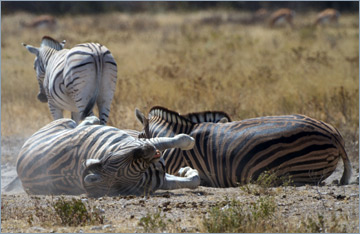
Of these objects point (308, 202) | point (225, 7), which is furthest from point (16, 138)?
point (225, 7)

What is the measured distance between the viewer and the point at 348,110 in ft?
35.2

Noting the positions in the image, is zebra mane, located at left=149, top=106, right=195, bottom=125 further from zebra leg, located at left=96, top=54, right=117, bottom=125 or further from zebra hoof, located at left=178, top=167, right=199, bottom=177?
zebra leg, located at left=96, top=54, right=117, bottom=125

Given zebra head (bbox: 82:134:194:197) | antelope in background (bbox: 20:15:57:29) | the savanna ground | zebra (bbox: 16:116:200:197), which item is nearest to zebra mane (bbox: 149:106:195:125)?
zebra (bbox: 16:116:200:197)

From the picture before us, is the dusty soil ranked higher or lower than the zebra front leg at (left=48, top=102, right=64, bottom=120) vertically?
lower

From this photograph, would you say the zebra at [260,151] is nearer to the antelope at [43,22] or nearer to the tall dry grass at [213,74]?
the tall dry grass at [213,74]

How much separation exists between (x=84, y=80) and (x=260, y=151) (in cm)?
295

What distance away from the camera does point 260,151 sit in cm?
658

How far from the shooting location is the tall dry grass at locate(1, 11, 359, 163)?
36.2 feet

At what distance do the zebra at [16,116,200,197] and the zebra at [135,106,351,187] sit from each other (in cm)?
33

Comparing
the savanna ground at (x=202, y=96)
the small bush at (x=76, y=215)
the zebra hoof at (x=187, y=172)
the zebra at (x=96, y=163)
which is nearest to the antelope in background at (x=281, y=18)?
the savanna ground at (x=202, y=96)

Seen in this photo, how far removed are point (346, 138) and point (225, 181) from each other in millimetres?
3052

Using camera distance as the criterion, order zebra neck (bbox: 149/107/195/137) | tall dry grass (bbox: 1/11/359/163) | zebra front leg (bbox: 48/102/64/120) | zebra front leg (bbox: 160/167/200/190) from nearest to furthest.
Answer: zebra front leg (bbox: 160/167/200/190) < zebra neck (bbox: 149/107/195/137) < zebra front leg (bbox: 48/102/64/120) < tall dry grass (bbox: 1/11/359/163)

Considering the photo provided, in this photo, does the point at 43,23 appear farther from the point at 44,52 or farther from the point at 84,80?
the point at 84,80

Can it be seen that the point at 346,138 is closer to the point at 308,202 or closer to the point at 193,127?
the point at 193,127
